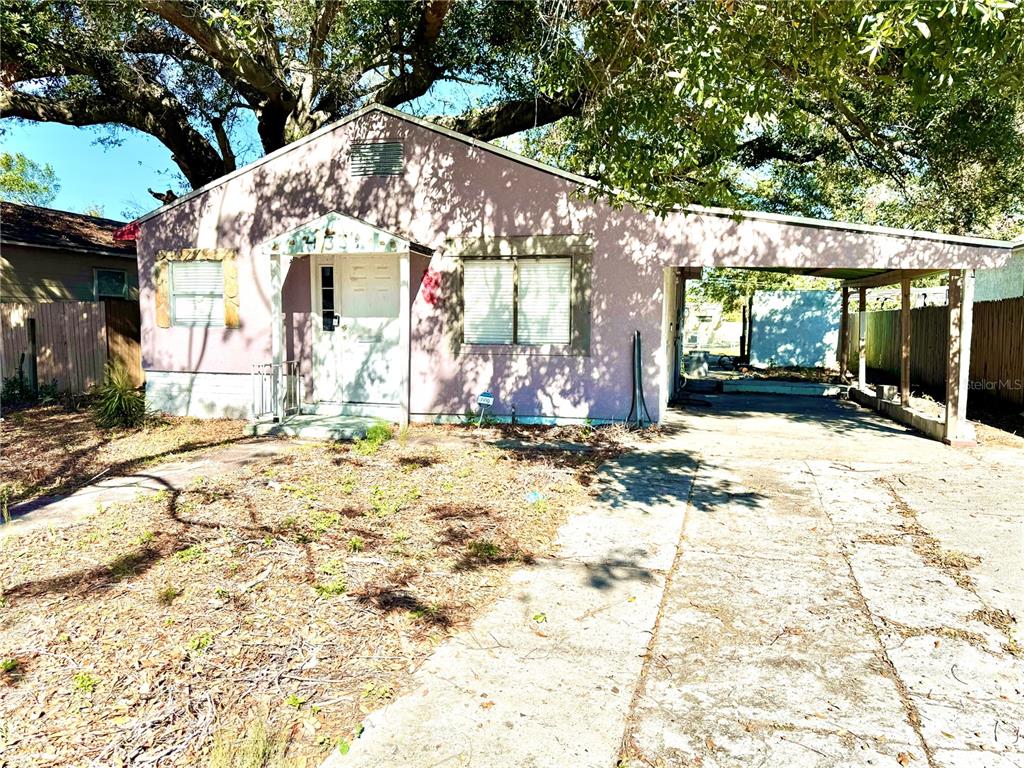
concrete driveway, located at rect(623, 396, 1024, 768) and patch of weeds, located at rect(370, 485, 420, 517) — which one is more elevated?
patch of weeds, located at rect(370, 485, 420, 517)

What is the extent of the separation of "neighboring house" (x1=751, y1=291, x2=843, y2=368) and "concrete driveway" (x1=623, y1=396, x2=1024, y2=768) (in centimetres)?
1528

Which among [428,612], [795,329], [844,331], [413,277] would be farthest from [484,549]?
[795,329]

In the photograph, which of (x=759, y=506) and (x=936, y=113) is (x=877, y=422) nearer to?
(x=936, y=113)

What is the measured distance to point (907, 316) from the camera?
35.4 ft

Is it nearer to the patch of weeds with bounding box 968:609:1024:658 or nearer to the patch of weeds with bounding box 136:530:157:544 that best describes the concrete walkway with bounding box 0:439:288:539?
the patch of weeds with bounding box 136:530:157:544

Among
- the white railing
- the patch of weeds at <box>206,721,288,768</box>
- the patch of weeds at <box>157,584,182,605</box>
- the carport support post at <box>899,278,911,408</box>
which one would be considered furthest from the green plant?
the carport support post at <box>899,278,911,408</box>

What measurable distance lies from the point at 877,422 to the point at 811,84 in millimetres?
5672

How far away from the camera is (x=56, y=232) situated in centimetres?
1477

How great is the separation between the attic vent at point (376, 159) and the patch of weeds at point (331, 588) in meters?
7.02

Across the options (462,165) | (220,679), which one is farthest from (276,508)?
(462,165)

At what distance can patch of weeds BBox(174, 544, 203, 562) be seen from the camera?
4.23 meters

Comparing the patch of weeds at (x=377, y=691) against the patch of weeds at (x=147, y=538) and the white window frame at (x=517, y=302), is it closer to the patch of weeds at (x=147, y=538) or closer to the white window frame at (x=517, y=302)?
the patch of weeds at (x=147, y=538)

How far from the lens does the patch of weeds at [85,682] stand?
283cm

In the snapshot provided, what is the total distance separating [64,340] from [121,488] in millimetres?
7201
